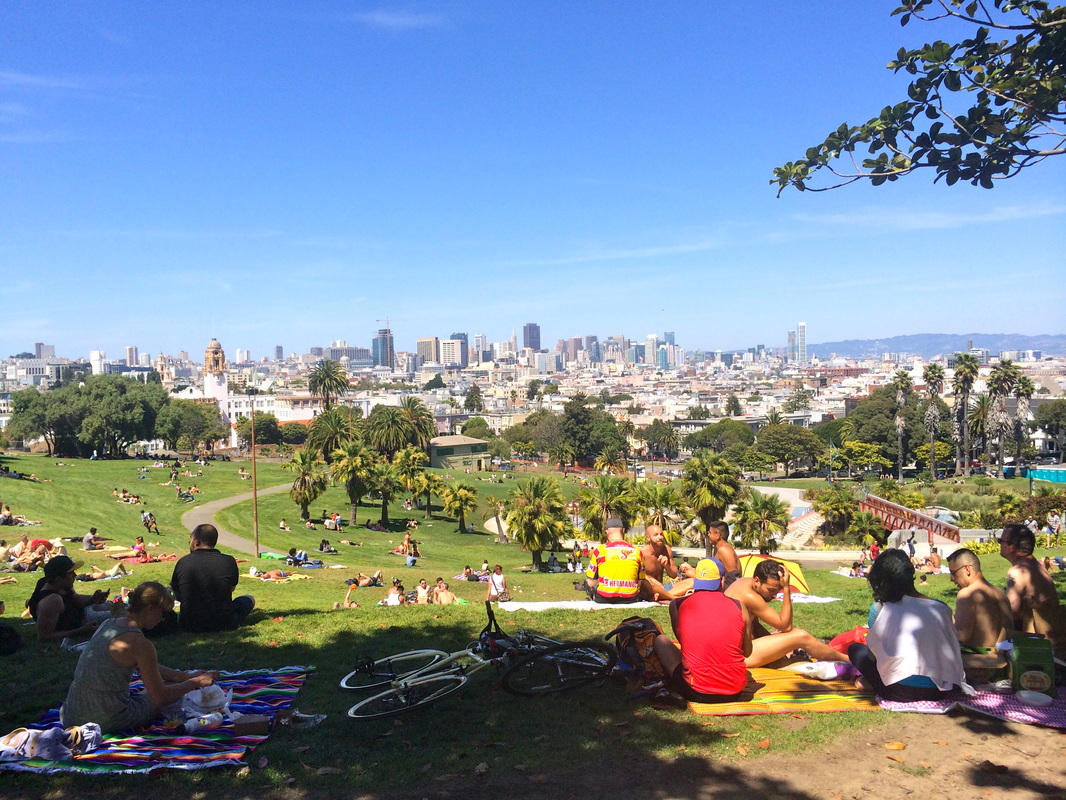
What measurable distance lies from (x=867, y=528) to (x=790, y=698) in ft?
110

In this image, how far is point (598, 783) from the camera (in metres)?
4.59

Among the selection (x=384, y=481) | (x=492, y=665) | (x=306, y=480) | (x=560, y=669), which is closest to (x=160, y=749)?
(x=492, y=665)

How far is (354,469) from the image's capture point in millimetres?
37938

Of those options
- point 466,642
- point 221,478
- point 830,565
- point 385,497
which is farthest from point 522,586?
point 221,478

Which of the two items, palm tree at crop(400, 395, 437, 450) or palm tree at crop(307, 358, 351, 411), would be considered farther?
palm tree at crop(307, 358, 351, 411)

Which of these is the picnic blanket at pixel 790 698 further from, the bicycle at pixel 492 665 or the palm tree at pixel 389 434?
the palm tree at pixel 389 434

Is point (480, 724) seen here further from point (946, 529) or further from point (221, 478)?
point (221, 478)

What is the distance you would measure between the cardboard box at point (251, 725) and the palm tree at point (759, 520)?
24999mm

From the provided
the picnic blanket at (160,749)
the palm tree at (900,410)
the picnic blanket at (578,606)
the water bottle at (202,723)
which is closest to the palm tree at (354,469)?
the picnic blanket at (578,606)

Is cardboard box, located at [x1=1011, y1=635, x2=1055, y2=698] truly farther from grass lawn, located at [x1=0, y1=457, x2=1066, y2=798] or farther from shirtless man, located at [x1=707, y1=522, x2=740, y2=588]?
shirtless man, located at [x1=707, y1=522, x2=740, y2=588]

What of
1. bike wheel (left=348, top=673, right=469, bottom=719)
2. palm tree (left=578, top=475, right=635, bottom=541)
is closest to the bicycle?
bike wheel (left=348, top=673, right=469, bottom=719)

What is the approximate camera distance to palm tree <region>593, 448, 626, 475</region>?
260 feet

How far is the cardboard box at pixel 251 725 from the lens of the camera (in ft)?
16.8

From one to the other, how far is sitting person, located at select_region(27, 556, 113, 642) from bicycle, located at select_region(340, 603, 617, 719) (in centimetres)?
298
